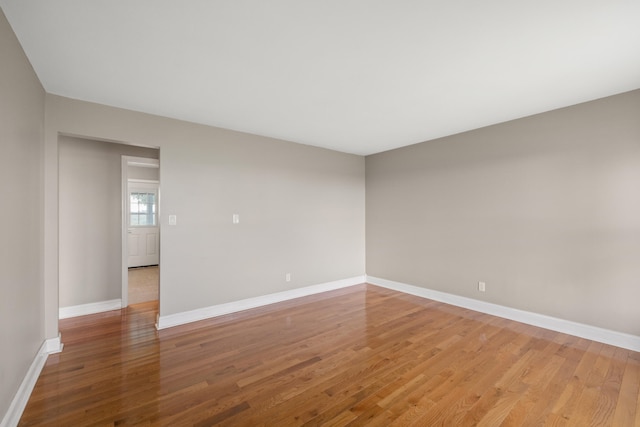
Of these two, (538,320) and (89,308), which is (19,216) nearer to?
(89,308)

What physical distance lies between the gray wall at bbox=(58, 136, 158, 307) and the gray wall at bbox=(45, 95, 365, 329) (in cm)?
107

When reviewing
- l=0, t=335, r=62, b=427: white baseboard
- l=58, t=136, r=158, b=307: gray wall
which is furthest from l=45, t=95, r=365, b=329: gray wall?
l=58, t=136, r=158, b=307: gray wall

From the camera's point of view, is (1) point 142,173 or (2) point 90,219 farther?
(1) point 142,173

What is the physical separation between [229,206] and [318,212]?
1550mm

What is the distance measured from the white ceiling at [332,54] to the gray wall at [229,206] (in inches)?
11.6

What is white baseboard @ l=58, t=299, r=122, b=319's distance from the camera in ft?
11.4

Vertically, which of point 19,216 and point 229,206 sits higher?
point 229,206

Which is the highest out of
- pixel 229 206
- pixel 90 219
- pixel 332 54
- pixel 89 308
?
pixel 332 54

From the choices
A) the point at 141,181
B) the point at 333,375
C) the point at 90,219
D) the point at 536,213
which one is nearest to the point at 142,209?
the point at 141,181

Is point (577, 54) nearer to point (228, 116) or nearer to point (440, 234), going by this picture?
point (440, 234)

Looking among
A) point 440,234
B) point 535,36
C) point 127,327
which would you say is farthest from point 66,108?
point 440,234

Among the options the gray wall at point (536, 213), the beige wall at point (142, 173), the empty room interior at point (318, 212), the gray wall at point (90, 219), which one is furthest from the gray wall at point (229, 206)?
the beige wall at point (142, 173)

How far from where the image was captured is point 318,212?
472 centimetres

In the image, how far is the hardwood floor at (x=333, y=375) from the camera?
180 cm
